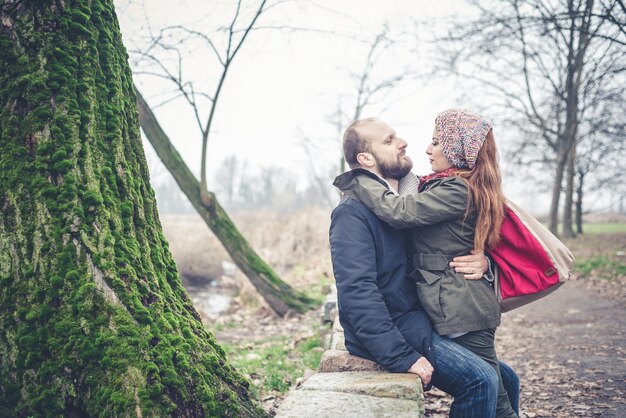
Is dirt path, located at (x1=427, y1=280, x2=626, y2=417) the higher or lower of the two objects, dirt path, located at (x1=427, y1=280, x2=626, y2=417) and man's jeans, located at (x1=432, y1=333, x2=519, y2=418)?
the lower


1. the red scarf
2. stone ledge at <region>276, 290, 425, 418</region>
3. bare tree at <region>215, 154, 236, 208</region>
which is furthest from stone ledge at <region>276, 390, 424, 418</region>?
bare tree at <region>215, 154, 236, 208</region>

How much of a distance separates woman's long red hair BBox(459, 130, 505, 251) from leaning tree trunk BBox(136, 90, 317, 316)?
5.12m

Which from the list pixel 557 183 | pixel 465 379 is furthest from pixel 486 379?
pixel 557 183

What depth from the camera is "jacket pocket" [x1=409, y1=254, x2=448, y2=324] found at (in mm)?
2416

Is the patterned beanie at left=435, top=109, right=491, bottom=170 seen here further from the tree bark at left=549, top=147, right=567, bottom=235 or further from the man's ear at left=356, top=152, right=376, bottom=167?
the tree bark at left=549, top=147, right=567, bottom=235

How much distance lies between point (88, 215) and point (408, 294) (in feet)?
5.81

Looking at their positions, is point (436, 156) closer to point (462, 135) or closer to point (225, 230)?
point (462, 135)

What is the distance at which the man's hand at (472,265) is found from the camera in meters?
2.44

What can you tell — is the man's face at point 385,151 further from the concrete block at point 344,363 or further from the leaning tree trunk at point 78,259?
the leaning tree trunk at point 78,259

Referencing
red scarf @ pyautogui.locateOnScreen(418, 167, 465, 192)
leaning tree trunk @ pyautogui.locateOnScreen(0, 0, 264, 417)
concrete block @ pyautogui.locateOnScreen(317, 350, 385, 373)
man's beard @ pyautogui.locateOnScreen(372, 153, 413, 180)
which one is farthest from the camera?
man's beard @ pyautogui.locateOnScreen(372, 153, 413, 180)

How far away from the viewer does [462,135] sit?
257 cm

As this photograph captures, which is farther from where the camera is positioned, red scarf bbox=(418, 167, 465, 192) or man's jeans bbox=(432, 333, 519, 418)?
red scarf bbox=(418, 167, 465, 192)

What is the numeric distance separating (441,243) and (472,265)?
0.69 ft

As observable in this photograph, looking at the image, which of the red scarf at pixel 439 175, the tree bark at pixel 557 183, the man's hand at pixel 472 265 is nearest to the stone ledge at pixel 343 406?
the man's hand at pixel 472 265
